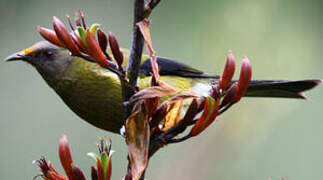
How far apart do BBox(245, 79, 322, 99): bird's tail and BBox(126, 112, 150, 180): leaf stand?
26.8 inches

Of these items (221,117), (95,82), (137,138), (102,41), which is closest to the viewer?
(137,138)

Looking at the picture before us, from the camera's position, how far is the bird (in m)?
2.94

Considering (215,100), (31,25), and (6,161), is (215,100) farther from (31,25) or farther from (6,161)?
(31,25)

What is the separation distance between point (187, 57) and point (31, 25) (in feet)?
4.92

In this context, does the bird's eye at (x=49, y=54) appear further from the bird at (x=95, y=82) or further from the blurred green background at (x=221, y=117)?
the blurred green background at (x=221, y=117)

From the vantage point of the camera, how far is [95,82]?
3.07 meters

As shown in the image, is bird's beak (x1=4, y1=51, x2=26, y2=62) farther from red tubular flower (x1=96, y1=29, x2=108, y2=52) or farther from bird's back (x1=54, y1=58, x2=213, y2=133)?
red tubular flower (x1=96, y1=29, x2=108, y2=52)

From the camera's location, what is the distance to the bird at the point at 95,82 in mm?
2936

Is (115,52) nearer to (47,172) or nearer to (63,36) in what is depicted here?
(63,36)

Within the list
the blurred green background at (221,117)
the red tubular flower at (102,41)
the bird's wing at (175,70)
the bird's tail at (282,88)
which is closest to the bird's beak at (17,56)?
the bird's wing at (175,70)

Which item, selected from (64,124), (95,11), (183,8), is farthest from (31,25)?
(183,8)

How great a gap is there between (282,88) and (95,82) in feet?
4.07

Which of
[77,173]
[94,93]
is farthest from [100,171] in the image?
[94,93]

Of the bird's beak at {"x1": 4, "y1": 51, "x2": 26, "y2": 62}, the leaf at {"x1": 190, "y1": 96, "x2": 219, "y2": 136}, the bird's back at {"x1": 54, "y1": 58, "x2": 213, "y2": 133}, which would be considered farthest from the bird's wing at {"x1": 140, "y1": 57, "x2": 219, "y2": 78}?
the leaf at {"x1": 190, "y1": 96, "x2": 219, "y2": 136}
